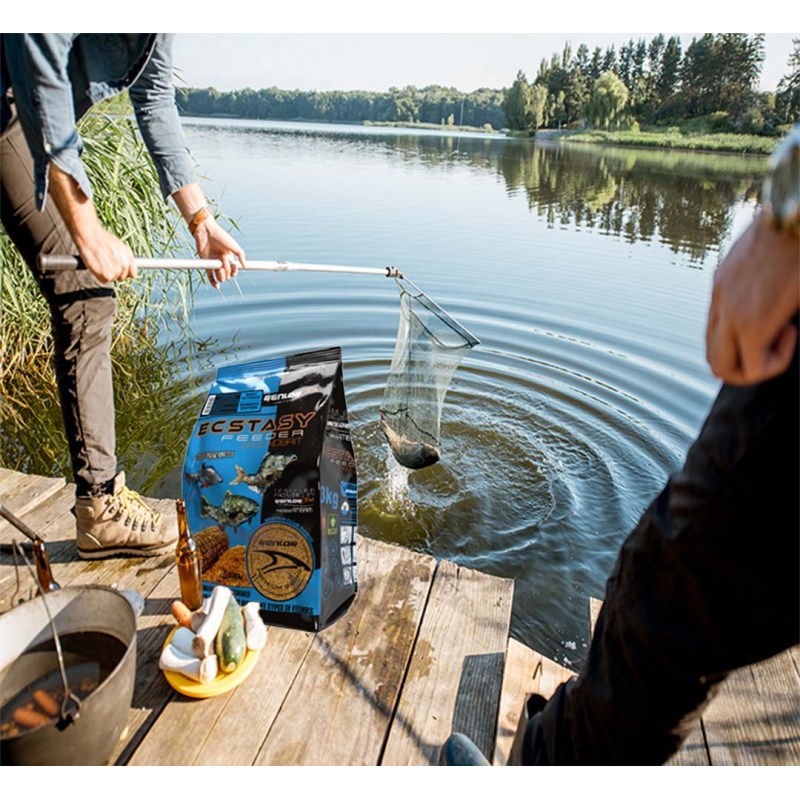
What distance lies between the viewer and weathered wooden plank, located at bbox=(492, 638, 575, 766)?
155 centimetres

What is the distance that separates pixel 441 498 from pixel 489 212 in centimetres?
953

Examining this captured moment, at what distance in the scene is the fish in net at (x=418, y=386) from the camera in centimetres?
308

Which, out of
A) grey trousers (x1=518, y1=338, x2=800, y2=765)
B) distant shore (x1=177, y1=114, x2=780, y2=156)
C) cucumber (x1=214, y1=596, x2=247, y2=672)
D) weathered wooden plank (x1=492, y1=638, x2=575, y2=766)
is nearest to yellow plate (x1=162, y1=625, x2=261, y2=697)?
cucumber (x1=214, y1=596, x2=247, y2=672)

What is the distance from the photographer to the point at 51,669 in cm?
146

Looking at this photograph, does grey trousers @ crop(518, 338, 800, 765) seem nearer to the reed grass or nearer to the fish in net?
the fish in net

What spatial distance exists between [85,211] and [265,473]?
0.91 metres

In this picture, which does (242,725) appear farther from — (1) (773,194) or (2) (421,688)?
(1) (773,194)

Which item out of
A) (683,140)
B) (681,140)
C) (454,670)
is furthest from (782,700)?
(683,140)

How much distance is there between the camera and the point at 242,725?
5.00ft

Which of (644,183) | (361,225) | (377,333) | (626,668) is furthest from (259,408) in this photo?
(644,183)

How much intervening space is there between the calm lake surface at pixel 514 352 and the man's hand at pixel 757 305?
208cm

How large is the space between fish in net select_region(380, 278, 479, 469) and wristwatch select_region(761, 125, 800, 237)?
90.6 inches

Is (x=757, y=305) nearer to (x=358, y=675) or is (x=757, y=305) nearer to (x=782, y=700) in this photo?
(x=358, y=675)

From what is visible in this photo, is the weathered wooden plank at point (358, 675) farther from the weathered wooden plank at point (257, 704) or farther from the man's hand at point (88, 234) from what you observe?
the man's hand at point (88, 234)
